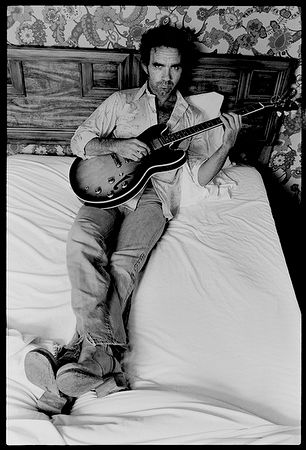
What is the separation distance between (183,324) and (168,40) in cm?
69

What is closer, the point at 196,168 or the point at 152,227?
the point at 152,227

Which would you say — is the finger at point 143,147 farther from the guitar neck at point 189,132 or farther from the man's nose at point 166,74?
the man's nose at point 166,74

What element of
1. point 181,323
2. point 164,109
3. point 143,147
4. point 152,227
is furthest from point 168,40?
point 181,323

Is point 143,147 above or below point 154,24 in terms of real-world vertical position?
below

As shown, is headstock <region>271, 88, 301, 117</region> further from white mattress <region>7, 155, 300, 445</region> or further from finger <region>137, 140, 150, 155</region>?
finger <region>137, 140, 150, 155</region>

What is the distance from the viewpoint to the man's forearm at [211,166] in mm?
1172

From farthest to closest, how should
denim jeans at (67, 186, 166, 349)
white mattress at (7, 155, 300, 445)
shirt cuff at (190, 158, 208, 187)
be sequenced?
shirt cuff at (190, 158, 208, 187)
denim jeans at (67, 186, 166, 349)
white mattress at (7, 155, 300, 445)

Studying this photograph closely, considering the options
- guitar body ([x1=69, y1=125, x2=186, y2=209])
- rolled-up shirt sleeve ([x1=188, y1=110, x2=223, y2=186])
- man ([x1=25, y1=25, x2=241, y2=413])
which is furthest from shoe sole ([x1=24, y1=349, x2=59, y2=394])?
rolled-up shirt sleeve ([x1=188, y1=110, x2=223, y2=186])

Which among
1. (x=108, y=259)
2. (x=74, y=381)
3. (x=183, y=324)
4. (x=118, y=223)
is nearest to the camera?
(x=74, y=381)

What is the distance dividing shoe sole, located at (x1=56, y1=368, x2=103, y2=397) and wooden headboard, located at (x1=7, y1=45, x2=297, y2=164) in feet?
2.31

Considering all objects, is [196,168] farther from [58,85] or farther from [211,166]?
[58,85]

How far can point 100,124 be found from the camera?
1.16m

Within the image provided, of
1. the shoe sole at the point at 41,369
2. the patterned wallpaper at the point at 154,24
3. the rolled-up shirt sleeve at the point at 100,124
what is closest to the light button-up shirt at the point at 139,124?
the rolled-up shirt sleeve at the point at 100,124

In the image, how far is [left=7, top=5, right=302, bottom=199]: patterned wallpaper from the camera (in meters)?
1.09
